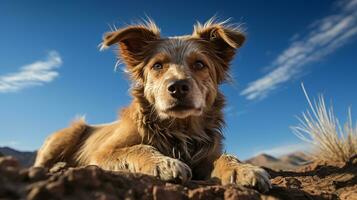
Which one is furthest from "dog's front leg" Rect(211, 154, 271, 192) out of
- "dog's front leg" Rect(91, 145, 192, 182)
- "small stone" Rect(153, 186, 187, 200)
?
"small stone" Rect(153, 186, 187, 200)

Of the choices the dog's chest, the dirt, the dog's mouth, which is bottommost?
the dirt

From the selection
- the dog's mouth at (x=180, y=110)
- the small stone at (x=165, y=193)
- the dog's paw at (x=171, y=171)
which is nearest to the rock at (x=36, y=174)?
the small stone at (x=165, y=193)

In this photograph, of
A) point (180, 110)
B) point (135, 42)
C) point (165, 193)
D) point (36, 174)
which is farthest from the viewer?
point (135, 42)

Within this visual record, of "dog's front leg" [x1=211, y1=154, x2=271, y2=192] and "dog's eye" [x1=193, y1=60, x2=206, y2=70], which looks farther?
"dog's eye" [x1=193, y1=60, x2=206, y2=70]

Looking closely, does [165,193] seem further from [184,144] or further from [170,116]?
[184,144]

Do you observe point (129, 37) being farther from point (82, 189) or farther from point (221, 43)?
point (82, 189)

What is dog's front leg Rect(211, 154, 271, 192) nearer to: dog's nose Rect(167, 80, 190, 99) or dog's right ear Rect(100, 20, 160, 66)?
dog's nose Rect(167, 80, 190, 99)

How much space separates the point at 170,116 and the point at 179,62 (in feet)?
2.54

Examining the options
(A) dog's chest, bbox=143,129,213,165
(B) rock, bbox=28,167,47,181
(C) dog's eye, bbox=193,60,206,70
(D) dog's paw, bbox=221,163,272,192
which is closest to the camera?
(B) rock, bbox=28,167,47,181

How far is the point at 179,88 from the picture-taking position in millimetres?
5105

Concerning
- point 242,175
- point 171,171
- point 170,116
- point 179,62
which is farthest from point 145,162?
point 179,62

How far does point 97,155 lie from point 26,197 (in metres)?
3.25

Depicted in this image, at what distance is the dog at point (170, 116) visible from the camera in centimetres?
450

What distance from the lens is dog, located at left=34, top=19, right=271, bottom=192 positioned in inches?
177
